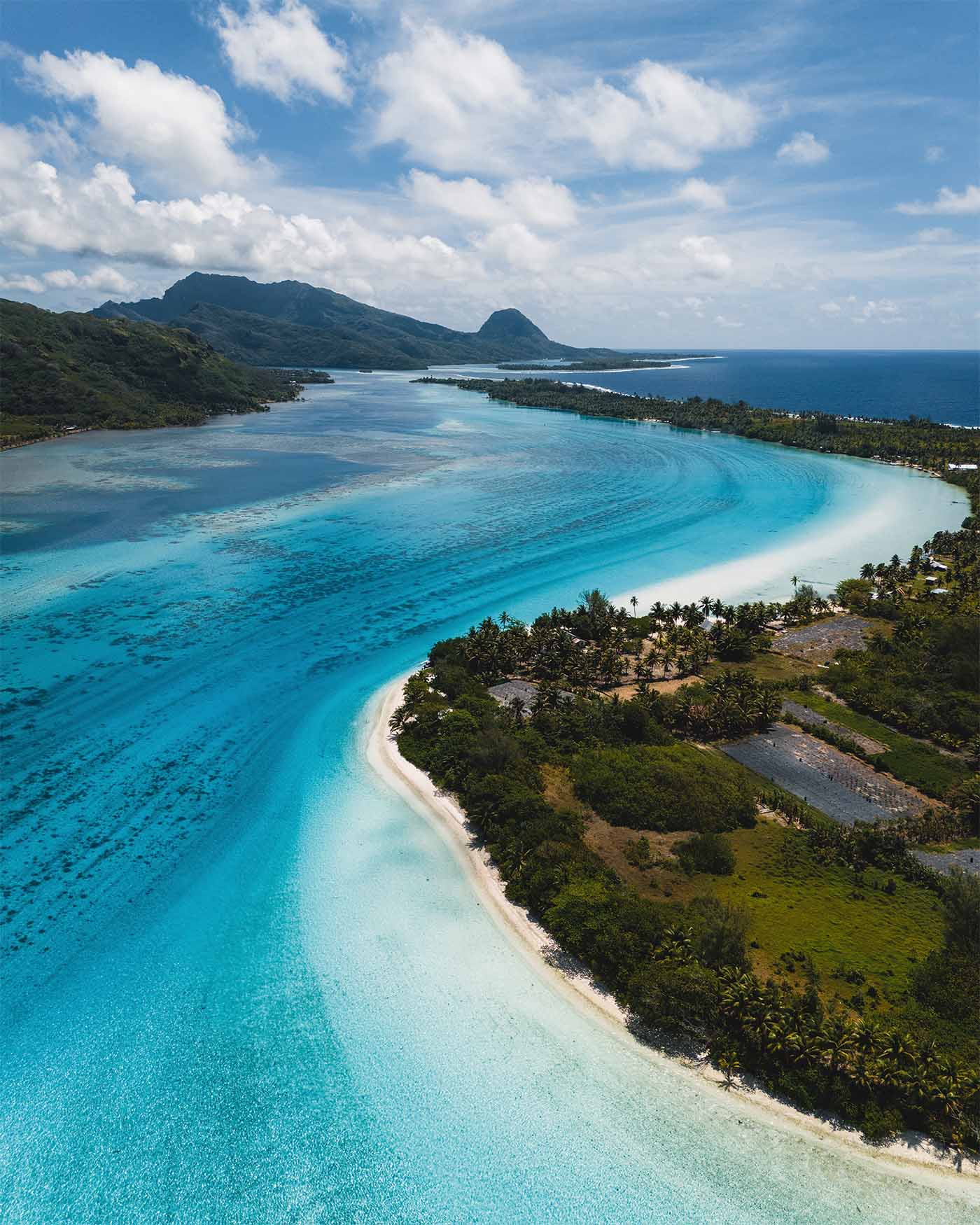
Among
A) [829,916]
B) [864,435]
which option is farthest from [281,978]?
[864,435]

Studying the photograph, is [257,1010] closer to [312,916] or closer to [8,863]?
[312,916]

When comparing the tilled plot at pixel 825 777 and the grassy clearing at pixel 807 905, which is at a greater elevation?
the tilled plot at pixel 825 777

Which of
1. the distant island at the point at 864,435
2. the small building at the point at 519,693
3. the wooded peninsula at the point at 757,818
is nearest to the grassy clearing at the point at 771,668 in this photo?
the wooded peninsula at the point at 757,818

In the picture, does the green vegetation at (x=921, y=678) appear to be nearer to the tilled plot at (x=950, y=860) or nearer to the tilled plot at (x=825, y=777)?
the tilled plot at (x=825, y=777)

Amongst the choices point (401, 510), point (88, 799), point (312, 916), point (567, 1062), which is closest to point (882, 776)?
point (567, 1062)

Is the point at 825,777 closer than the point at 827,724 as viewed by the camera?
Yes

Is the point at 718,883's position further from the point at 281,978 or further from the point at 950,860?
the point at 281,978
